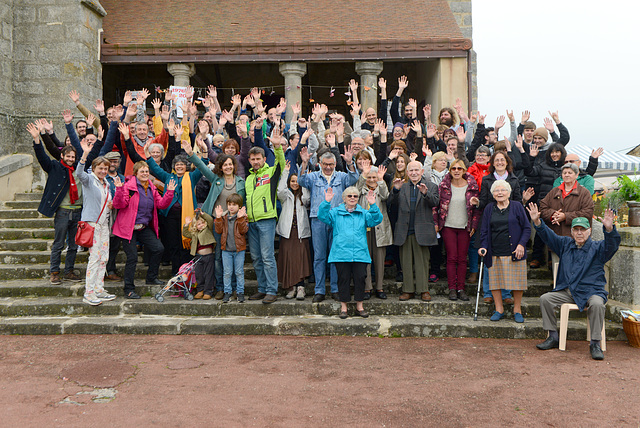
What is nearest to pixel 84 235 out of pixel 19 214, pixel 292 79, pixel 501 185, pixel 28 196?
pixel 19 214

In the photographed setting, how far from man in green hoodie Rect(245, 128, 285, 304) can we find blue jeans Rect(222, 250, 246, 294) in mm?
193

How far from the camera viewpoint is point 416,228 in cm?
650

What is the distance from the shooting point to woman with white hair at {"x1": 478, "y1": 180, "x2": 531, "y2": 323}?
6000 millimetres

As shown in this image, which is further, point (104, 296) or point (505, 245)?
point (104, 296)

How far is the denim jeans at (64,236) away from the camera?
6.95 meters

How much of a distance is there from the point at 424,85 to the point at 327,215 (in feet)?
29.5

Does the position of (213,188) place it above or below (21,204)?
above

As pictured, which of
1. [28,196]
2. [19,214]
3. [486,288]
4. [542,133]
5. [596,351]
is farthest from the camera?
[28,196]

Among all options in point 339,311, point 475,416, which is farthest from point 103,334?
point 475,416

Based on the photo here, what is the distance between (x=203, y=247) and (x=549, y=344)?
4.32 meters

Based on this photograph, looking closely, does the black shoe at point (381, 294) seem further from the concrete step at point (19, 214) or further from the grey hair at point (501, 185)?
the concrete step at point (19, 214)

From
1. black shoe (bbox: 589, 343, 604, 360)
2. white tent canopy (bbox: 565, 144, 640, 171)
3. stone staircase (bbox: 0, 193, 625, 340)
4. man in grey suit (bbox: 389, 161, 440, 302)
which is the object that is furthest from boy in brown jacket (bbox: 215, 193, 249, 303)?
white tent canopy (bbox: 565, 144, 640, 171)

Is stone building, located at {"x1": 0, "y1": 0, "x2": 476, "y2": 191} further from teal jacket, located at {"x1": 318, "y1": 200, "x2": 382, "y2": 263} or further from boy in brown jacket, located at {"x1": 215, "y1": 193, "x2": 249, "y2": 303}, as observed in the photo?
teal jacket, located at {"x1": 318, "y1": 200, "x2": 382, "y2": 263}

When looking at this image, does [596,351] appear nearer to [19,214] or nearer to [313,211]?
[313,211]
